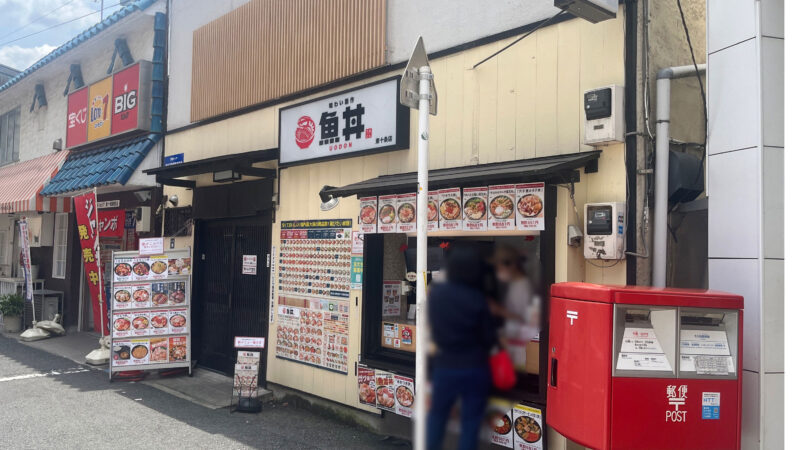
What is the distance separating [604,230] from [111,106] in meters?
11.4

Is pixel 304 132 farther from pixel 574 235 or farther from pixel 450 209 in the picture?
pixel 574 235

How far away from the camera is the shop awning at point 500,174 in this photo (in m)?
4.66

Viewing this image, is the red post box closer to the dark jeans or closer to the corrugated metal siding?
the dark jeans

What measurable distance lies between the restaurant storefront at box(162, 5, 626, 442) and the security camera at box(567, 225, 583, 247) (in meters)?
0.09

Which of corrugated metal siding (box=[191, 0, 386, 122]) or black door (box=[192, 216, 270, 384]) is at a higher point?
corrugated metal siding (box=[191, 0, 386, 122])

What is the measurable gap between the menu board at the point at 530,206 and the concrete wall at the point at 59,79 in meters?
9.57

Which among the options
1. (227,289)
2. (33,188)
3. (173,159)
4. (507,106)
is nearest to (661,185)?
(507,106)

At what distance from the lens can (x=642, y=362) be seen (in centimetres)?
370

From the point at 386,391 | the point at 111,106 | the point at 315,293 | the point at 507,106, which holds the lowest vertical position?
the point at 386,391

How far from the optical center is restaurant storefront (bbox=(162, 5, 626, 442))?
16.7 ft

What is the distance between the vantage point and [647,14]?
4906mm

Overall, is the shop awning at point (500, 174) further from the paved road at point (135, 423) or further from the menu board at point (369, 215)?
the paved road at point (135, 423)

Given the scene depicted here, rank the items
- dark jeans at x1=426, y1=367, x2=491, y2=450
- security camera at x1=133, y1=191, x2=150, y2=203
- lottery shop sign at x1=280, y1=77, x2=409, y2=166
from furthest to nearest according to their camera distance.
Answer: security camera at x1=133, y1=191, x2=150, y2=203, lottery shop sign at x1=280, y1=77, x2=409, y2=166, dark jeans at x1=426, y1=367, x2=491, y2=450

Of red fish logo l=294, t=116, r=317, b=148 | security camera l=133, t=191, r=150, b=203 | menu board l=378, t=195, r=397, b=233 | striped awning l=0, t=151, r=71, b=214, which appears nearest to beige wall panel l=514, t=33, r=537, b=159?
menu board l=378, t=195, r=397, b=233
